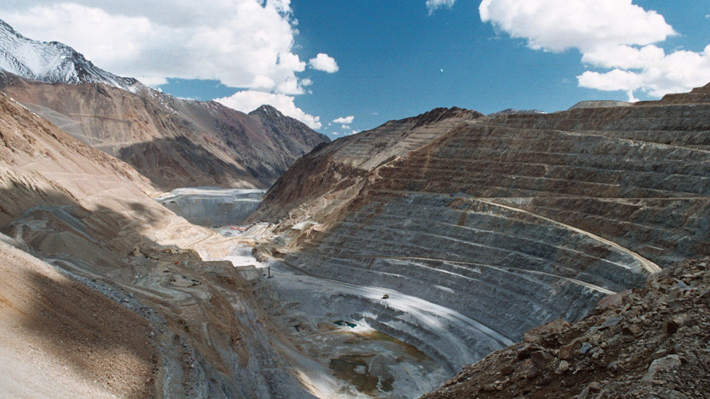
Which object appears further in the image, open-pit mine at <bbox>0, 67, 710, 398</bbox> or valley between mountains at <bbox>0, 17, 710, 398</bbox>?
open-pit mine at <bbox>0, 67, 710, 398</bbox>

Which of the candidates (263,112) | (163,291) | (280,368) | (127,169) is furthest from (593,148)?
(263,112)

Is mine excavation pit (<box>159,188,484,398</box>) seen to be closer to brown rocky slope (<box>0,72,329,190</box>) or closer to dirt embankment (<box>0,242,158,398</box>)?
dirt embankment (<box>0,242,158,398</box>)

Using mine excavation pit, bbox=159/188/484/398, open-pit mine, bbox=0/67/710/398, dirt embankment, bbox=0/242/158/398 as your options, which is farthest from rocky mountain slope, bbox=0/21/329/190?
dirt embankment, bbox=0/242/158/398

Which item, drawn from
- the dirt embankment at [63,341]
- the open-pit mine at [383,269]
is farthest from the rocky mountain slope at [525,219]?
the dirt embankment at [63,341]

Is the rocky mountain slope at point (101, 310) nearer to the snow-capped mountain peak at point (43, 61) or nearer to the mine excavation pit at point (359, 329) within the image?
the mine excavation pit at point (359, 329)

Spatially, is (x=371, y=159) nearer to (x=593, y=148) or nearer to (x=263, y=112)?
(x=593, y=148)
